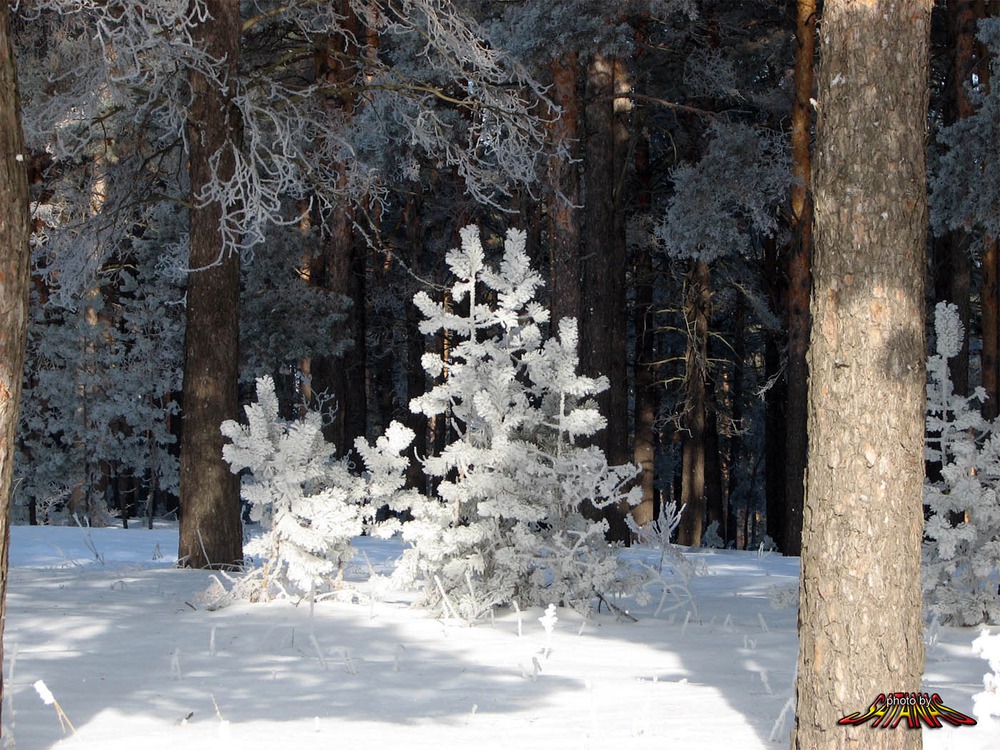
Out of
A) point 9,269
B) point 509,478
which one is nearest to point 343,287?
point 509,478

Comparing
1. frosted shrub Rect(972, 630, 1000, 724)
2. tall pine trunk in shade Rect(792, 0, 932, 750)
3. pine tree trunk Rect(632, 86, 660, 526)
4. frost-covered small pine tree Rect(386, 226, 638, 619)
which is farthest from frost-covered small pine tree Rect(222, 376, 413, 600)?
pine tree trunk Rect(632, 86, 660, 526)

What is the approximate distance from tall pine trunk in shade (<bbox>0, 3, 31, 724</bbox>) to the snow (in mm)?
1024

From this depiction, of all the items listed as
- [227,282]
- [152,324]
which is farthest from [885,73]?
[152,324]

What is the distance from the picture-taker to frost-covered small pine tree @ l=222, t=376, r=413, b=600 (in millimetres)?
7512

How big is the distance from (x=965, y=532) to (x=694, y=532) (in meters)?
15.0

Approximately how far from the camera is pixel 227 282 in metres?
9.57

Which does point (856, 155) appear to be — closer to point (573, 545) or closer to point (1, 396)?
point (1, 396)

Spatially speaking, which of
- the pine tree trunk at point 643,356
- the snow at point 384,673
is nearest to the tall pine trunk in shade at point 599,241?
→ the pine tree trunk at point 643,356

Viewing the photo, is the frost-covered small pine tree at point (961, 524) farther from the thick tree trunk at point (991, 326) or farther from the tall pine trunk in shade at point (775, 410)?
the tall pine trunk in shade at point (775, 410)

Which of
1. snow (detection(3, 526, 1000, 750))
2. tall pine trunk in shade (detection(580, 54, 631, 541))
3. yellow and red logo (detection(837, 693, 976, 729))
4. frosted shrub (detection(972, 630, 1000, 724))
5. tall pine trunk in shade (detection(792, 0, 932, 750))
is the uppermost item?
tall pine trunk in shade (detection(580, 54, 631, 541))

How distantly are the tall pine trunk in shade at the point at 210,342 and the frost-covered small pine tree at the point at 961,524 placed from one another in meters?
5.75

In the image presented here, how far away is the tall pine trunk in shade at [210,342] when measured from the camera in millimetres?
9414

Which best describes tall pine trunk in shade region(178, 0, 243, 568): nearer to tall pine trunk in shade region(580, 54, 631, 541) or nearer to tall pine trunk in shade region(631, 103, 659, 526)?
tall pine trunk in shade region(580, 54, 631, 541)

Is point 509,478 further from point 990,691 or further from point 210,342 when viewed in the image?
point 990,691
